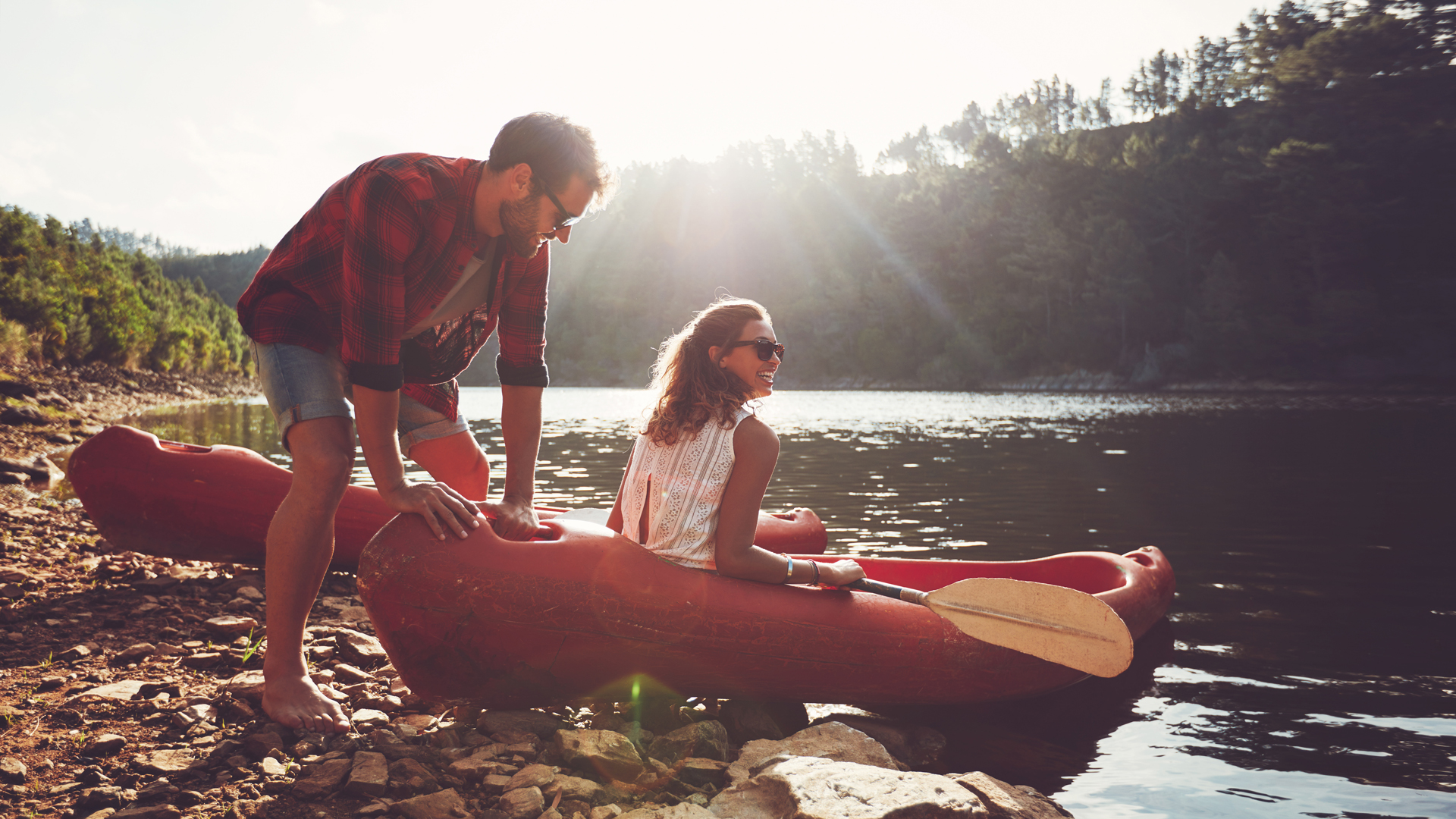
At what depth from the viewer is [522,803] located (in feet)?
7.22

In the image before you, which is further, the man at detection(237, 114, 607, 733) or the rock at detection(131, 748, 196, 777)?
the man at detection(237, 114, 607, 733)

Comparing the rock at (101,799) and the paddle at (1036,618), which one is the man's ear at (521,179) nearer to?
the rock at (101,799)

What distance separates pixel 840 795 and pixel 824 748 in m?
0.55

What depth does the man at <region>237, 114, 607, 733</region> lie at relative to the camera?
234 centimetres

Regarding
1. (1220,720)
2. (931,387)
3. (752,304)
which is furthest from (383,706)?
(931,387)

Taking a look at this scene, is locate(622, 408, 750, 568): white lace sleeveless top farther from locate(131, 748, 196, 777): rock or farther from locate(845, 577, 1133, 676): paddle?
locate(131, 748, 196, 777): rock

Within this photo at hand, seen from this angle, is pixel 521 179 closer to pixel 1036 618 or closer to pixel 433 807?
pixel 433 807

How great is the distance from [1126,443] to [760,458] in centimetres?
1590

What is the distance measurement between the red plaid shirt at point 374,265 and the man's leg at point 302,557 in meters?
0.28

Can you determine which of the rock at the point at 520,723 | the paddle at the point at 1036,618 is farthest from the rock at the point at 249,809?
the paddle at the point at 1036,618

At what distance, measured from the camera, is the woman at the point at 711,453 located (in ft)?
9.09

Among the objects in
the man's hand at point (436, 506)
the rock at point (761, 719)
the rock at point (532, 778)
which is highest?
the man's hand at point (436, 506)

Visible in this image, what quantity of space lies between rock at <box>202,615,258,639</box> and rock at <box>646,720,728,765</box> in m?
1.73

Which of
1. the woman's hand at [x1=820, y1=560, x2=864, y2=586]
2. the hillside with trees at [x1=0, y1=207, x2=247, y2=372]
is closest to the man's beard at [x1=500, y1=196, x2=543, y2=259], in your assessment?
the woman's hand at [x1=820, y1=560, x2=864, y2=586]
